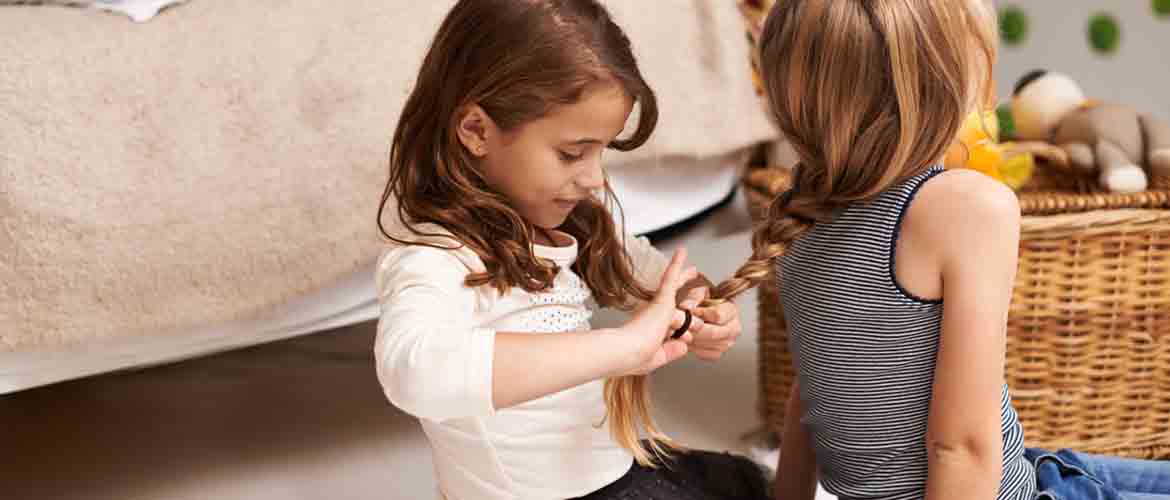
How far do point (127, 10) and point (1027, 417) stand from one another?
120 centimetres

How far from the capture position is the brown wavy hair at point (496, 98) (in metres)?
0.86

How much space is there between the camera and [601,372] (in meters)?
0.82

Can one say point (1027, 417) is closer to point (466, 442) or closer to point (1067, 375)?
point (1067, 375)

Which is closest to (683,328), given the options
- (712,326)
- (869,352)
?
(712,326)

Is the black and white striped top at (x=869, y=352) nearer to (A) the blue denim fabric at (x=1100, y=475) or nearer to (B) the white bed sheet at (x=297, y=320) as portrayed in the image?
(A) the blue denim fabric at (x=1100, y=475)

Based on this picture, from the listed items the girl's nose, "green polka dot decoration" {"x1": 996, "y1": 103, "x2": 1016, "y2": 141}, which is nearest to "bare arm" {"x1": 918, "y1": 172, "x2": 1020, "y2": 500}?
the girl's nose

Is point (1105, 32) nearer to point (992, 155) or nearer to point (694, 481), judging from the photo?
point (992, 155)

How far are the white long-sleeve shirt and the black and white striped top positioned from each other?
0.54ft

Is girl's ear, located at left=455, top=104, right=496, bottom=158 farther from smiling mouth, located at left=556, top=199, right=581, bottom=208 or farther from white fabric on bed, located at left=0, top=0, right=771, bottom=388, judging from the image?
white fabric on bed, located at left=0, top=0, right=771, bottom=388

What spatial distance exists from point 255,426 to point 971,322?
3.53 ft

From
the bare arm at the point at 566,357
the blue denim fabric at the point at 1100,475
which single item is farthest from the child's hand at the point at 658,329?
the blue denim fabric at the point at 1100,475

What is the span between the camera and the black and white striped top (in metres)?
0.89

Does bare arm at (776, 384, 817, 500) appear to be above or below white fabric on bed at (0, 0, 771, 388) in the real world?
below

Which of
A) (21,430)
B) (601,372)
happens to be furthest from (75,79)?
(601,372)
